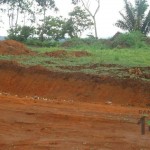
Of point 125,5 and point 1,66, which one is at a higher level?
point 125,5

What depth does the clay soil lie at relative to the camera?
672 centimetres

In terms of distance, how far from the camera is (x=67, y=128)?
25.3ft

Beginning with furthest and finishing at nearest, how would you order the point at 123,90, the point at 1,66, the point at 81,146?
1. the point at 1,66
2. the point at 123,90
3. the point at 81,146

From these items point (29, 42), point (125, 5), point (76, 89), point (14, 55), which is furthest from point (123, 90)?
point (29, 42)

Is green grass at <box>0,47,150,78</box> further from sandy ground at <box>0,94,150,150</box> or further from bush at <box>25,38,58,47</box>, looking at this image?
bush at <box>25,38,58,47</box>

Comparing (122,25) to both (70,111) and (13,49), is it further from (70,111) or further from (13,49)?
(70,111)

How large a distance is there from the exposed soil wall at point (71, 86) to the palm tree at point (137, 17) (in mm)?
15182

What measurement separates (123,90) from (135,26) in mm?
17619

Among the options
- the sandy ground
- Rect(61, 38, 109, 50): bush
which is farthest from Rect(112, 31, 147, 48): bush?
the sandy ground

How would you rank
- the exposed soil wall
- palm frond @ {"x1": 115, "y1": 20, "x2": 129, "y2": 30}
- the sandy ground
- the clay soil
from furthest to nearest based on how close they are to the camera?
palm frond @ {"x1": 115, "y1": 20, "x2": 129, "y2": 30} → the exposed soil wall → the clay soil → the sandy ground

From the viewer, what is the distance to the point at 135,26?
29.9 metres

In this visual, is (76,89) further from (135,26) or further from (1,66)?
(135,26)

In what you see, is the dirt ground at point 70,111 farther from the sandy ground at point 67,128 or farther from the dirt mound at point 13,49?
the dirt mound at point 13,49

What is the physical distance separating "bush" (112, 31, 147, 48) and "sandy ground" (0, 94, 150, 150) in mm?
16746
